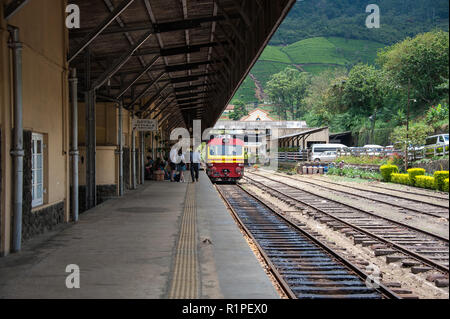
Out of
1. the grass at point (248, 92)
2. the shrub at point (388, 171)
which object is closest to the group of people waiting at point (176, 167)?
the shrub at point (388, 171)

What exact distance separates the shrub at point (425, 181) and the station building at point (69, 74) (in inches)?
348

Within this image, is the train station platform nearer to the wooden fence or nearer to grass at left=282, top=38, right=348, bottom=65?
the wooden fence

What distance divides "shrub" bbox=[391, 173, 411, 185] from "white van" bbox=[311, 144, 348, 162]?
13.2 meters

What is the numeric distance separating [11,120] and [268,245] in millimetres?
4918

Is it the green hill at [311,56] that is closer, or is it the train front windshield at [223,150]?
the train front windshield at [223,150]

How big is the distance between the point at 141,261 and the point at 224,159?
17244mm

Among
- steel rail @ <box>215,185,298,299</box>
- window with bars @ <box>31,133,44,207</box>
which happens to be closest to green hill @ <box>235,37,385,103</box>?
steel rail @ <box>215,185,298,299</box>

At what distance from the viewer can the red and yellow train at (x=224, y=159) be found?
23750 millimetres

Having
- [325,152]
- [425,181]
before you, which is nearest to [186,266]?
[425,181]

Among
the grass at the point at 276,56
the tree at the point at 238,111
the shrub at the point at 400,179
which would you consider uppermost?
the grass at the point at 276,56

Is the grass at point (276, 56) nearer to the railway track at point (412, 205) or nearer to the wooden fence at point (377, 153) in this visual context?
the wooden fence at point (377, 153)
